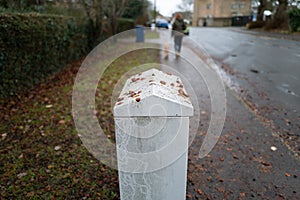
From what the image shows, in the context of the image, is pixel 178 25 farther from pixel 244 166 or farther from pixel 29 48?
pixel 244 166

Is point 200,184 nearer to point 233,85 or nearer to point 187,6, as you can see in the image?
point 233,85

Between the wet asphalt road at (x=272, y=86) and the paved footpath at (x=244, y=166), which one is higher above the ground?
the wet asphalt road at (x=272, y=86)

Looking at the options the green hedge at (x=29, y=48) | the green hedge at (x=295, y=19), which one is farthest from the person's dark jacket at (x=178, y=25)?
the green hedge at (x=295, y=19)

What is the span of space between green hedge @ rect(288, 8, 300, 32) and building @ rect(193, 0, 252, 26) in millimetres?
16558

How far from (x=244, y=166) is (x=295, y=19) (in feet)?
74.2

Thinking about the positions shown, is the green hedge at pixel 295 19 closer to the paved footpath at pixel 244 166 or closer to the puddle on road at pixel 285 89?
the puddle on road at pixel 285 89

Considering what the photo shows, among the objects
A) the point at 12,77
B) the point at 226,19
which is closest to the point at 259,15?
the point at 226,19

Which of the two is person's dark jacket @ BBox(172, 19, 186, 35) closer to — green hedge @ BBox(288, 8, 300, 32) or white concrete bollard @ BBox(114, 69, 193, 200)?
white concrete bollard @ BBox(114, 69, 193, 200)

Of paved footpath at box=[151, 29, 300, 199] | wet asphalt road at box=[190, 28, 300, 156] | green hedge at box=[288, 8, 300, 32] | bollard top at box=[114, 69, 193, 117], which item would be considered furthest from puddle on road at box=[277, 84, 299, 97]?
green hedge at box=[288, 8, 300, 32]

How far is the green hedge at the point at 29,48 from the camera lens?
477 cm

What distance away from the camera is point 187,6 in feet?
180

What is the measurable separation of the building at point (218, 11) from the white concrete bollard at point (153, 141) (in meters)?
39.4

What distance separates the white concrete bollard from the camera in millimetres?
1695

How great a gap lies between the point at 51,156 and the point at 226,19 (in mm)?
49307
